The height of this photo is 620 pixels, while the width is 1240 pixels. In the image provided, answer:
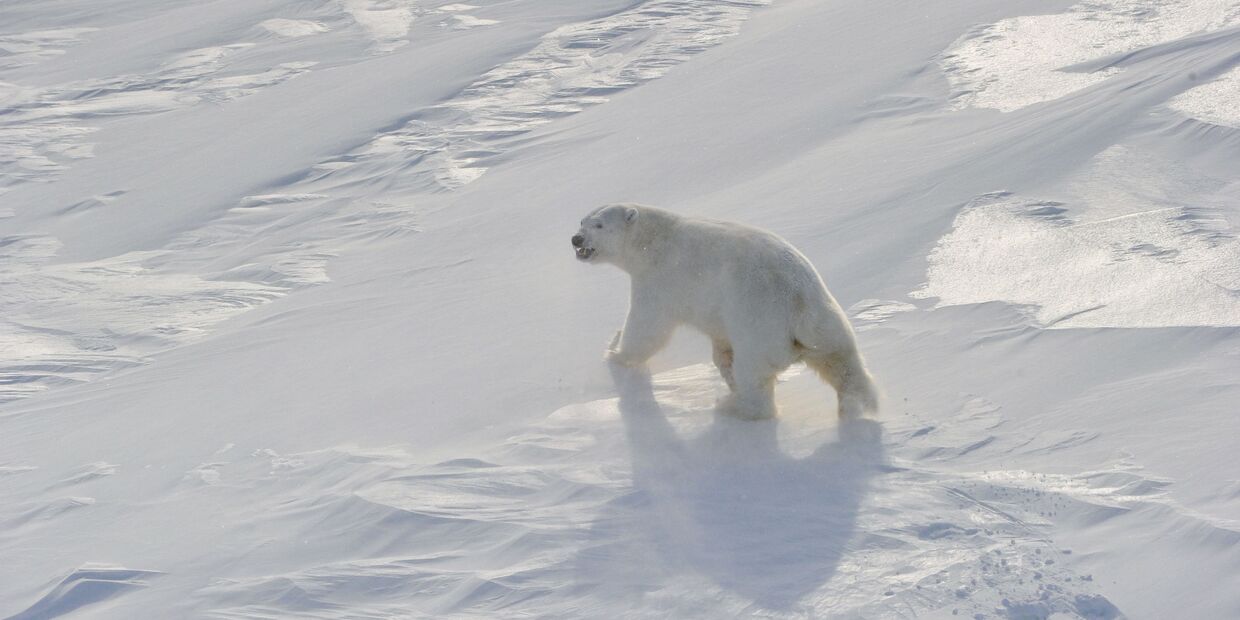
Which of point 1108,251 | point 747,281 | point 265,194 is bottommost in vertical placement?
point 265,194

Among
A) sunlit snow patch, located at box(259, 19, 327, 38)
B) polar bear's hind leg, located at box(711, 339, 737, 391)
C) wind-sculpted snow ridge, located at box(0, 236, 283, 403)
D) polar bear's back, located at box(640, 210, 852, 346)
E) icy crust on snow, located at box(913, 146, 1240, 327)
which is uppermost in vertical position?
sunlit snow patch, located at box(259, 19, 327, 38)

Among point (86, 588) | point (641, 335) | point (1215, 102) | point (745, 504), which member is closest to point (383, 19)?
point (1215, 102)

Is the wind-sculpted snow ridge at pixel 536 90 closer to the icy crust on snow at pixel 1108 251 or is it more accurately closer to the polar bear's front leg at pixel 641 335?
the polar bear's front leg at pixel 641 335

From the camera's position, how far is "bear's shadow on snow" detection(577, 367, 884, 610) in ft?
14.1

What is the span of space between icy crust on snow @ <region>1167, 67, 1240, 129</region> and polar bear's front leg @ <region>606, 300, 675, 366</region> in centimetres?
459

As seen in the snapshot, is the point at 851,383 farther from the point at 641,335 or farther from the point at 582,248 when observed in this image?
the point at 582,248

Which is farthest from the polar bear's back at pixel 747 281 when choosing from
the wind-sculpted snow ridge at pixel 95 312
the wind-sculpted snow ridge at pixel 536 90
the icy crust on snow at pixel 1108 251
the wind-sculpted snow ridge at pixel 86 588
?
the wind-sculpted snow ridge at pixel 536 90

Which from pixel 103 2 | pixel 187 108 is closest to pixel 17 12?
pixel 103 2

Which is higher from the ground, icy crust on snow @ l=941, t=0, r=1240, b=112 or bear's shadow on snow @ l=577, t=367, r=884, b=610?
icy crust on snow @ l=941, t=0, r=1240, b=112

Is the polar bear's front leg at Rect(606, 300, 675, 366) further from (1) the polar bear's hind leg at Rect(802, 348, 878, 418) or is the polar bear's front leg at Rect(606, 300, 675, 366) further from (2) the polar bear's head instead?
(1) the polar bear's hind leg at Rect(802, 348, 878, 418)

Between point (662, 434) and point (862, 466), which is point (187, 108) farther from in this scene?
point (862, 466)

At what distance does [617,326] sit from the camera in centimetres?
715

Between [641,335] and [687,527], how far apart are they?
1.71 metres

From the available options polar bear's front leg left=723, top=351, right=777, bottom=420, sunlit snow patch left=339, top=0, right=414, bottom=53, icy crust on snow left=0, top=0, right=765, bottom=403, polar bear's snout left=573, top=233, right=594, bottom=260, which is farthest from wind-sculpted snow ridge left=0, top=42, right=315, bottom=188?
polar bear's front leg left=723, top=351, right=777, bottom=420
